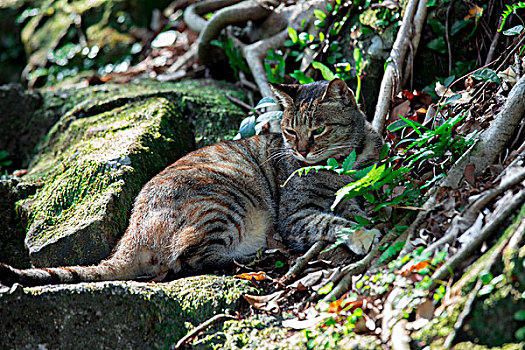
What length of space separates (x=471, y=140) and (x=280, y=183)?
1828 mm

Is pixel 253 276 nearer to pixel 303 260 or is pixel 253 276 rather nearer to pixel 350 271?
pixel 303 260

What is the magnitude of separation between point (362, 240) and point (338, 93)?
149 cm

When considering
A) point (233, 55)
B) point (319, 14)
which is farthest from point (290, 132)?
point (233, 55)

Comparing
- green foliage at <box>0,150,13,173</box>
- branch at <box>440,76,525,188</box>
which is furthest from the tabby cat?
green foliage at <box>0,150,13,173</box>

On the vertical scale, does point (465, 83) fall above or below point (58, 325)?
above

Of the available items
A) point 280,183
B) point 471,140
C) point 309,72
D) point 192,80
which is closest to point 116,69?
point 192,80

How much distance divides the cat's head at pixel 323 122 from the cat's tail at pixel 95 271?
1.65 meters

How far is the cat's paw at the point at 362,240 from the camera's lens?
353 centimetres

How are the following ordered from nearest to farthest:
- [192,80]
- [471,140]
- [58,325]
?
[58,325], [471,140], [192,80]

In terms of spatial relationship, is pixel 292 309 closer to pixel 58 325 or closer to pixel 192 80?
pixel 58 325

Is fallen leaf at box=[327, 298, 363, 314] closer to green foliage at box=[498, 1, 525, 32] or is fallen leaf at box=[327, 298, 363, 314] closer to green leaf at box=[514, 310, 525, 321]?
green leaf at box=[514, 310, 525, 321]

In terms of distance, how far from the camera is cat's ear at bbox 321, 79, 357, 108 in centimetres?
434

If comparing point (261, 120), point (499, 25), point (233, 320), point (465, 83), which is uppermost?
point (499, 25)

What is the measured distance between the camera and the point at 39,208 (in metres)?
4.51
